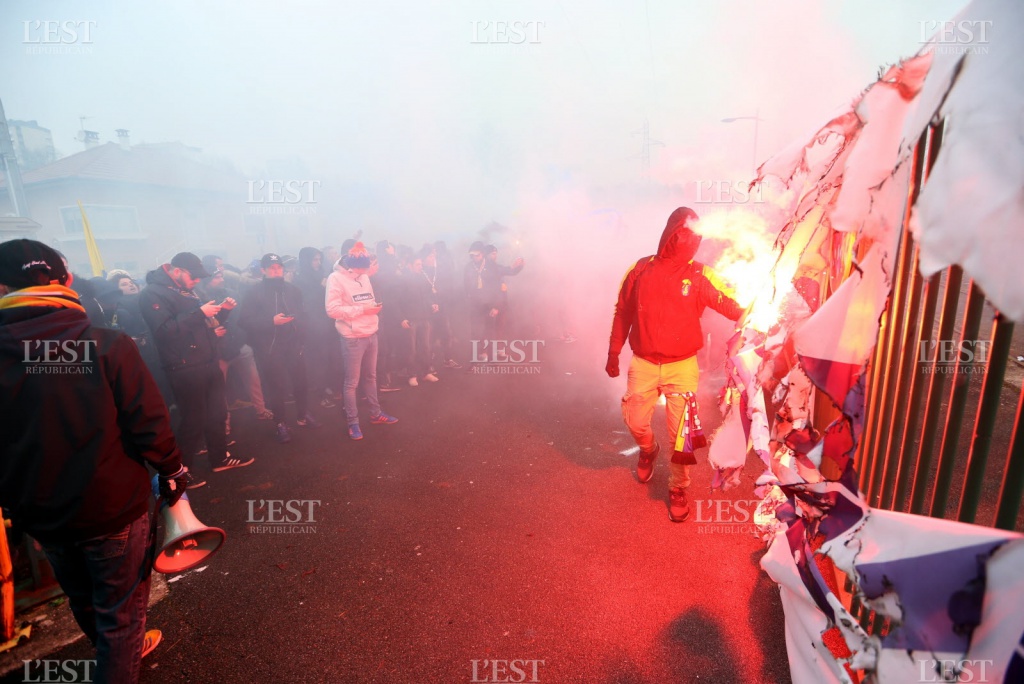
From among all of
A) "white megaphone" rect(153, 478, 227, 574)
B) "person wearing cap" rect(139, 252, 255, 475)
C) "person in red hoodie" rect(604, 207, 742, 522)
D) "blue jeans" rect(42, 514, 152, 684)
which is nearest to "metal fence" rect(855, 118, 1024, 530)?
"person in red hoodie" rect(604, 207, 742, 522)

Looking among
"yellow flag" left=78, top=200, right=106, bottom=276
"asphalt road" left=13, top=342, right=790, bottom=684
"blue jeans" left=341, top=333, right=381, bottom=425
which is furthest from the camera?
"yellow flag" left=78, top=200, right=106, bottom=276

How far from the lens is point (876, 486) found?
246 centimetres

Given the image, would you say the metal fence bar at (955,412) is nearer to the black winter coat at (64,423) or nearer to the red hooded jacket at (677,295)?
the red hooded jacket at (677,295)

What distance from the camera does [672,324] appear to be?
13.0 feet

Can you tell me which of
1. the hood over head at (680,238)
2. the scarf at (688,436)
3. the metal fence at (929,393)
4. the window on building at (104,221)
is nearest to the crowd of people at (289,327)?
the hood over head at (680,238)

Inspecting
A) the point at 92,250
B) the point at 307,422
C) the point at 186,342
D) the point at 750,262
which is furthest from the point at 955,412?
the point at 92,250

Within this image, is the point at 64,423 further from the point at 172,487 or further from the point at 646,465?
the point at 646,465

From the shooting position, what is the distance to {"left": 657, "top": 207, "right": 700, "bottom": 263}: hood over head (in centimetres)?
385

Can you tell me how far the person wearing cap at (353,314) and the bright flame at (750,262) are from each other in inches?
160

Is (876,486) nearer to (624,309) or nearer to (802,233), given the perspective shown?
(802,233)

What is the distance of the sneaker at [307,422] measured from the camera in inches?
270

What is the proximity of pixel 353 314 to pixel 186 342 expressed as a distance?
176 cm

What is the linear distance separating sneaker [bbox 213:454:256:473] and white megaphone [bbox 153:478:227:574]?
314cm

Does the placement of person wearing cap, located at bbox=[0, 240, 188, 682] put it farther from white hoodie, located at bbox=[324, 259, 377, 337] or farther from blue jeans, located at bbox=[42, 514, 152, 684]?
white hoodie, located at bbox=[324, 259, 377, 337]
